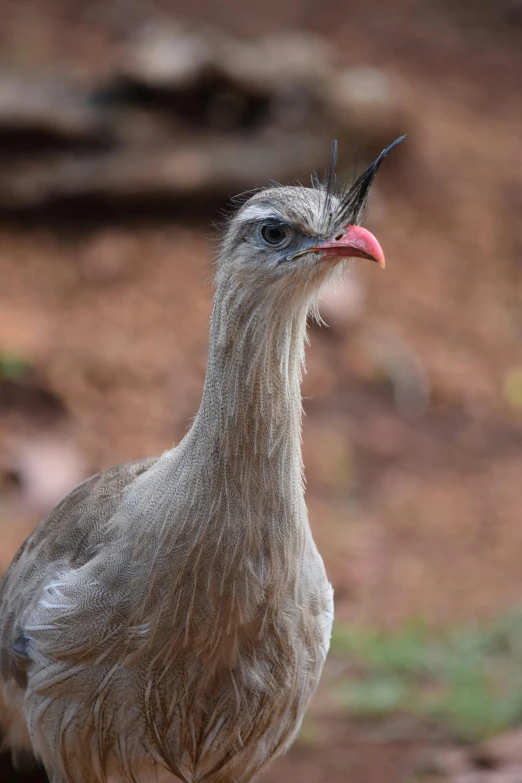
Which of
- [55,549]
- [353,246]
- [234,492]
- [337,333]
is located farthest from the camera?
[337,333]

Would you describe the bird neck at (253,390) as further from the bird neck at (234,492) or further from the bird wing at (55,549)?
the bird wing at (55,549)

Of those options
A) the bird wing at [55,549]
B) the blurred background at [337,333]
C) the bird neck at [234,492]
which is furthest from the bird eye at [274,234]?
the blurred background at [337,333]

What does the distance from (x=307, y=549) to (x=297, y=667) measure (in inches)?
9.7

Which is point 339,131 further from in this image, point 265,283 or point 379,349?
point 265,283

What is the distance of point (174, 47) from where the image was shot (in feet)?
19.9

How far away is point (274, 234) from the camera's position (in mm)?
1895

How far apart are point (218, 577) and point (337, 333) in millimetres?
3841

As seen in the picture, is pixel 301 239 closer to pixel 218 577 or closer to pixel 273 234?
pixel 273 234

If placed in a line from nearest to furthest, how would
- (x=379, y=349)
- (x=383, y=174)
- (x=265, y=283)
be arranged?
(x=265, y=283) → (x=379, y=349) → (x=383, y=174)

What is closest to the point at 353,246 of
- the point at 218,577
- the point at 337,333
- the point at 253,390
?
the point at 253,390

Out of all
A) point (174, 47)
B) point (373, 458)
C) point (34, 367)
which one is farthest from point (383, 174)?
point (34, 367)

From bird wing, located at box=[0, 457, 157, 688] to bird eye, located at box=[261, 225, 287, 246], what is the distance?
0.73m

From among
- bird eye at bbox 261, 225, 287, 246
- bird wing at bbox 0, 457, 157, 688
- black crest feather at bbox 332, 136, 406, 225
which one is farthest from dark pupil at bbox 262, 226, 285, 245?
bird wing at bbox 0, 457, 157, 688

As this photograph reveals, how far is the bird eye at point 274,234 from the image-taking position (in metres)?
1.89
